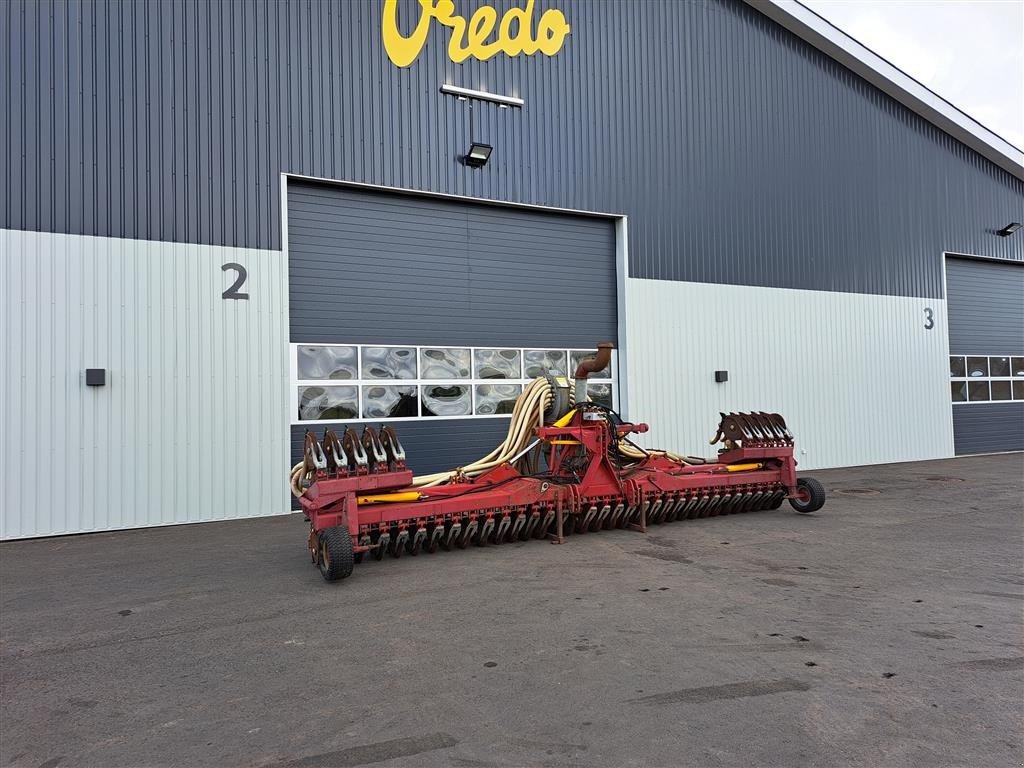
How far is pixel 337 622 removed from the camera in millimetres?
3934

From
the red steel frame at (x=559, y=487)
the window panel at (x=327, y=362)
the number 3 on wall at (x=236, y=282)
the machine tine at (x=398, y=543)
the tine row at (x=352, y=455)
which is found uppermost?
the number 3 on wall at (x=236, y=282)

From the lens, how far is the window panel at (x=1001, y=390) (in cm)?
1498

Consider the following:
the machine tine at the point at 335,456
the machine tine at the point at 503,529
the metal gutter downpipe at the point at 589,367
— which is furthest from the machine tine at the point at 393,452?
the metal gutter downpipe at the point at 589,367


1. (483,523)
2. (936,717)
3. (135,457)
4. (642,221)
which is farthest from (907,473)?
(135,457)

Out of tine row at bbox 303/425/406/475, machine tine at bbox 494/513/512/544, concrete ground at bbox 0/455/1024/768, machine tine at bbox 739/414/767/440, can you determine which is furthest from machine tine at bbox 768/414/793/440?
tine row at bbox 303/425/406/475

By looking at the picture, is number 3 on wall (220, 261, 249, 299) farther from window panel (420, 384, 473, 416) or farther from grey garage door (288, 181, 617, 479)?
window panel (420, 384, 473, 416)

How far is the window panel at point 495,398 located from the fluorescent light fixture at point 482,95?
15.3ft

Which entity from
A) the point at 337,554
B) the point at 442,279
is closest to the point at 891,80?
the point at 442,279

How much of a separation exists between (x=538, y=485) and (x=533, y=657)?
9.30 ft

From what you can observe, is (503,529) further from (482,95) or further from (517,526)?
(482,95)

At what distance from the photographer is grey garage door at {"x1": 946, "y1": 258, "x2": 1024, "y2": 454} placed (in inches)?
570

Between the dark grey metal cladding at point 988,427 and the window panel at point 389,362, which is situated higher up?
the window panel at point 389,362

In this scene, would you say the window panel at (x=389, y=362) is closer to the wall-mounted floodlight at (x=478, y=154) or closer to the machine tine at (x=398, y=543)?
the wall-mounted floodlight at (x=478, y=154)

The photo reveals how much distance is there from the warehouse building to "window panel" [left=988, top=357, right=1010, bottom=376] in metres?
0.89
